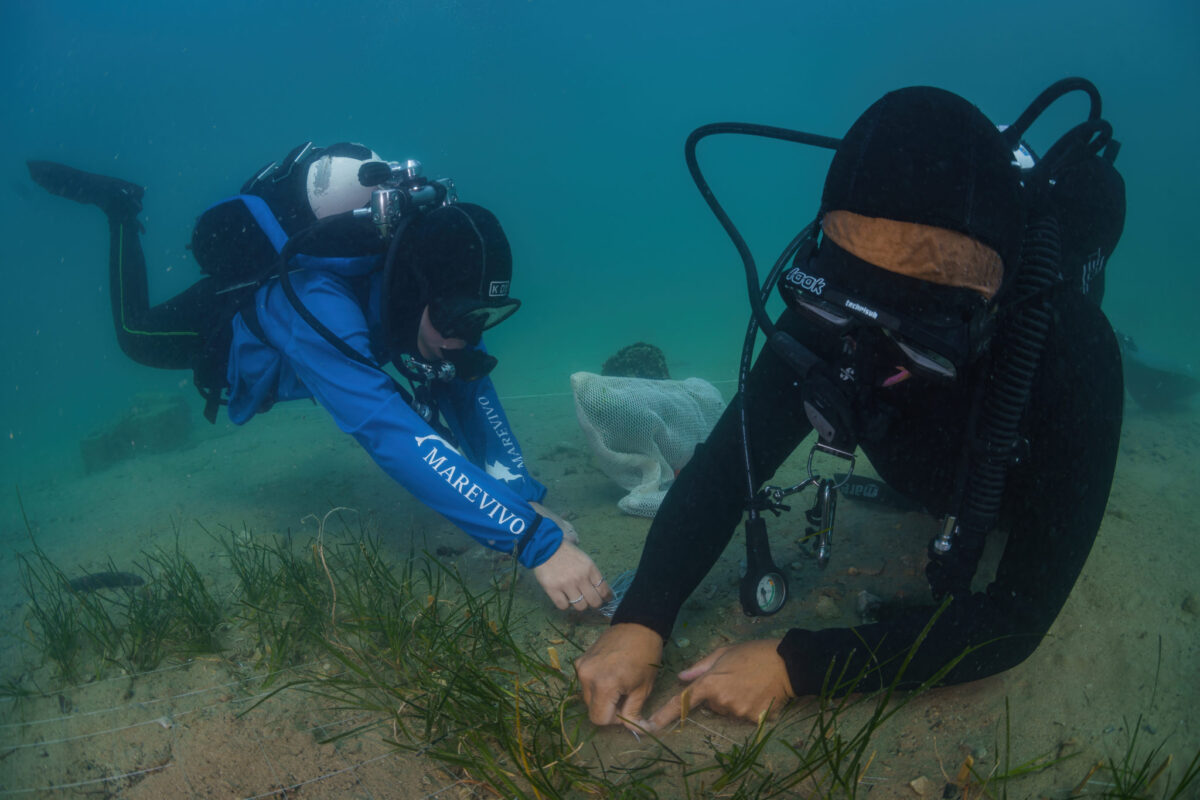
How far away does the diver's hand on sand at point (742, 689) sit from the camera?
1.72 meters

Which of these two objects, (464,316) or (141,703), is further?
(464,316)

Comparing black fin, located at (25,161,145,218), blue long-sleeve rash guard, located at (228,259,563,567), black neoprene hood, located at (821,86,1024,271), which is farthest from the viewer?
black fin, located at (25,161,145,218)

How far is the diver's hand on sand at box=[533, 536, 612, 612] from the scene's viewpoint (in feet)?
8.33

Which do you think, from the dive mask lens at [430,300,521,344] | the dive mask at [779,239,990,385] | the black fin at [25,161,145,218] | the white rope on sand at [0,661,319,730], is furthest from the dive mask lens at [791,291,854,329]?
the black fin at [25,161,145,218]

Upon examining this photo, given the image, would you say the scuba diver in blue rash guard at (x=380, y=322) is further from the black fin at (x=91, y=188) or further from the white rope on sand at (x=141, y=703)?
the black fin at (x=91, y=188)

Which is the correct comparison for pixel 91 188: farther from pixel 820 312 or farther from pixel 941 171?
pixel 941 171

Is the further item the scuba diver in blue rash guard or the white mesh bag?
the white mesh bag

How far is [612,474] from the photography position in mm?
4277

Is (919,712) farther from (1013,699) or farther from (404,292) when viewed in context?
(404,292)

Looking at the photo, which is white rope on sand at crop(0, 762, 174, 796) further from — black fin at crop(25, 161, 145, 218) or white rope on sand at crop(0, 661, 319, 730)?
black fin at crop(25, 161, 145, 218)

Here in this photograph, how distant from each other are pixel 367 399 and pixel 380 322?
0.77 m

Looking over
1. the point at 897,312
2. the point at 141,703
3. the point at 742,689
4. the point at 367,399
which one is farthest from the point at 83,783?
the point at 897,312

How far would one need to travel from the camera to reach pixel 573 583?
2547 millimetres

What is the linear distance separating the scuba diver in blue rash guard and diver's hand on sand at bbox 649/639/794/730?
834mm
